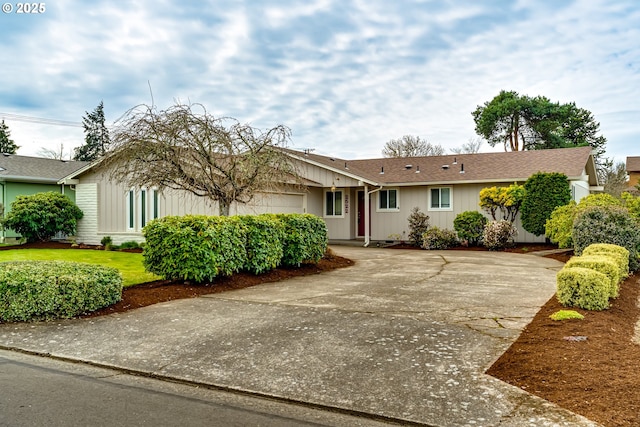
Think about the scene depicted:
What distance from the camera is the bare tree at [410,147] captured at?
140 feet

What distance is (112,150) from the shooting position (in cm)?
1158

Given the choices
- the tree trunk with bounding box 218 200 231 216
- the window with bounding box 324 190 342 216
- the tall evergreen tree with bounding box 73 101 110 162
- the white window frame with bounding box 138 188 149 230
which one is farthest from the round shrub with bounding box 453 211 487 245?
the tall evergreen tree with bounding box 73 101 110 162

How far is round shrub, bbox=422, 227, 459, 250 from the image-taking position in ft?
61.0

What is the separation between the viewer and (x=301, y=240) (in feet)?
38.7

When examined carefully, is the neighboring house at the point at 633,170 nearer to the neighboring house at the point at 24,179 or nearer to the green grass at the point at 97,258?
the green grass at the point at 97,258

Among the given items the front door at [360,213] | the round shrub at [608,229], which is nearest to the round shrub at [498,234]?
the round shrub at [608,229]

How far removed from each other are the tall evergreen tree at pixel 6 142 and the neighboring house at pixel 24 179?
28.2 metres

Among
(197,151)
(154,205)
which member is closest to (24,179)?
(154,205)

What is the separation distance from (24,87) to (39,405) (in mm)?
19643

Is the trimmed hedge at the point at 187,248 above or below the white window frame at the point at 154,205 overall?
below

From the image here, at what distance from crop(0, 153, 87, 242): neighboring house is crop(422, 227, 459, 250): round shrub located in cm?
1478

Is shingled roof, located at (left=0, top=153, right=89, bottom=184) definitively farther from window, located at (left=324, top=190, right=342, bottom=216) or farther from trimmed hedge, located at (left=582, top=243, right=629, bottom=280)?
trimmed hedge, located at (left=582, top=243, right=629, bottom=280)

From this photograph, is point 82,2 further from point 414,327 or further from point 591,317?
point 591,317

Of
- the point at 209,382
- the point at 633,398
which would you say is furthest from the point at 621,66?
the point at 209,382
